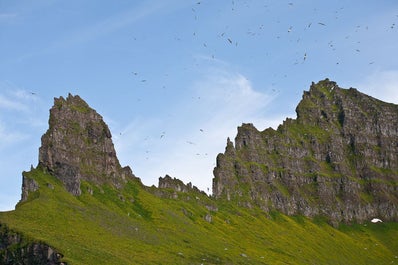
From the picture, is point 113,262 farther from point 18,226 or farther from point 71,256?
point 18,226

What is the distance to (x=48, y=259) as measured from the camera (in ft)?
600

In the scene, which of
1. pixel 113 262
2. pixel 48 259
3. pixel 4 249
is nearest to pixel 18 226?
pixel 4 249

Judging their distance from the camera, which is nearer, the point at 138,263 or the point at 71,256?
the point at 71,256

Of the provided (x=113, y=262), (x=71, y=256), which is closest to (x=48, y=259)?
(x=71, y=256)

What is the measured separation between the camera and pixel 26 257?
613ft

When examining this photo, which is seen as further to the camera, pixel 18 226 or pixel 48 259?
pixel 18 226

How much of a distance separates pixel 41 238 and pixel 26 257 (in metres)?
7.18

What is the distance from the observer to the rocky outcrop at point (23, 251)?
183250 millimetres

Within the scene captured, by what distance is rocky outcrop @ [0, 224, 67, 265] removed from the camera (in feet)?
601

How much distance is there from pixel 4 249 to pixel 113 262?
34.9 meters

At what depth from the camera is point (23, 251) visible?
187250mm

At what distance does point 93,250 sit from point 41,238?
17.0 m

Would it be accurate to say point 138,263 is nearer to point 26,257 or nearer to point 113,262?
point 113,262

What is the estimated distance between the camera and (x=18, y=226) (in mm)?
199375
